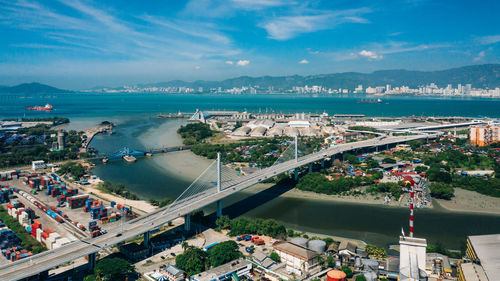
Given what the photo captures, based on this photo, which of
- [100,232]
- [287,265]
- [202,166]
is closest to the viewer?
[287,265]

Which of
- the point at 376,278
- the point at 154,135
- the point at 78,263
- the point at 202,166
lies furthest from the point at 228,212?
the point at 154,135

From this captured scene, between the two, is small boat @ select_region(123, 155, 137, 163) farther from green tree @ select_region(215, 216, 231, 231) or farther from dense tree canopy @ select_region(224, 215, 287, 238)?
dense tree canopy @ select_region(224, 215, 287, 238)

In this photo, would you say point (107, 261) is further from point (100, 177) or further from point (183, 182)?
point (100, 177)

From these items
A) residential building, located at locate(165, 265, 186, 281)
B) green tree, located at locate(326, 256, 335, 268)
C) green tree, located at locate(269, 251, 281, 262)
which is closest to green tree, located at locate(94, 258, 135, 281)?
residential building, located at locate(165, 265, 186, 281)

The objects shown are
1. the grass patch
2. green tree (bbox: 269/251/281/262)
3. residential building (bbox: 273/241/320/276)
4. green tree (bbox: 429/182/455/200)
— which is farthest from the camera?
green tree (bbox: 429/182/455/200)

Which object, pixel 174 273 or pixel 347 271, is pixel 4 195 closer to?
pixel 174 273

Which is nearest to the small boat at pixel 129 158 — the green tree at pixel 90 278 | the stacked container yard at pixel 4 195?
the stacked container yard at pixel 4 195
